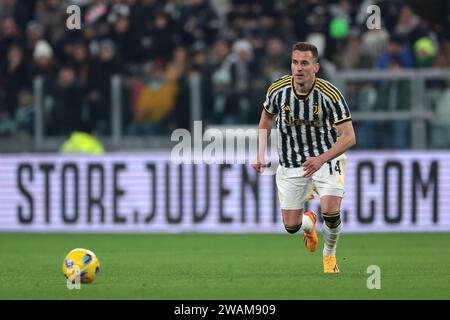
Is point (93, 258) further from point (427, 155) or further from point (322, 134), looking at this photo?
point (427, 155)

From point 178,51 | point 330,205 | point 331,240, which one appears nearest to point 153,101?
point 178,51

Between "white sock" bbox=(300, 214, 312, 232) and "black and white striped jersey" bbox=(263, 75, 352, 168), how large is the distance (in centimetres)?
54

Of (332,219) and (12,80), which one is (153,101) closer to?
(12,80)

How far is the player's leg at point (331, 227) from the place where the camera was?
35.4 feet

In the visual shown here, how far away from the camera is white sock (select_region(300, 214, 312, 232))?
11.3 meters

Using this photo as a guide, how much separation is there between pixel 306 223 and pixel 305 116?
1124 millimetres

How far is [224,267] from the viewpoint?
11867 millimetres

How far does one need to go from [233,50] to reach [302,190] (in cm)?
820

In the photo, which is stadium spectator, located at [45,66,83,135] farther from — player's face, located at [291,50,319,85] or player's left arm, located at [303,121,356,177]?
player's left arm, located at [303,121,356,177]

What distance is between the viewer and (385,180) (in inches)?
681

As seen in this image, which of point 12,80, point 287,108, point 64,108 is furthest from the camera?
point 12,80
